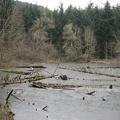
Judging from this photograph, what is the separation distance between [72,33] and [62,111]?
7070 centimetres

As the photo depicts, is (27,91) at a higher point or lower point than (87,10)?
lower

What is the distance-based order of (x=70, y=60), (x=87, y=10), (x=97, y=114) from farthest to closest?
1. (x=87, y=10)
2. (x=70, y=60)
3. (x=97, y=114)

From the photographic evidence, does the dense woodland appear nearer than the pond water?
No

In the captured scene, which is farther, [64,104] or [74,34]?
[74,34]

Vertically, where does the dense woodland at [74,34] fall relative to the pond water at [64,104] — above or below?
above

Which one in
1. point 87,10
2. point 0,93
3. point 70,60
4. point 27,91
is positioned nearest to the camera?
point 0,93

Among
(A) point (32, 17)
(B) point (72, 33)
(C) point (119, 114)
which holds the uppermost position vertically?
(A) point (32, 17)

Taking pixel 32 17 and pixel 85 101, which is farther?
pixel 32 17

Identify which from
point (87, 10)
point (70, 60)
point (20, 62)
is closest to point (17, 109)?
point (20, 62)

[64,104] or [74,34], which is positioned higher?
[74,34]

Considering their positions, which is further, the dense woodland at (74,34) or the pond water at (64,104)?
the dense woodland at (74,34)

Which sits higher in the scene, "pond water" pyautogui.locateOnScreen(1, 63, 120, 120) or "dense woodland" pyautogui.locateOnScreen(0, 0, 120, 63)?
"dense woodland" pyautogui.locateOnScreen(0, 0, 120, 63)

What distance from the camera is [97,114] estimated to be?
20281 mm

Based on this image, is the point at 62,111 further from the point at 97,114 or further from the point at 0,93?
the point at 0,93
